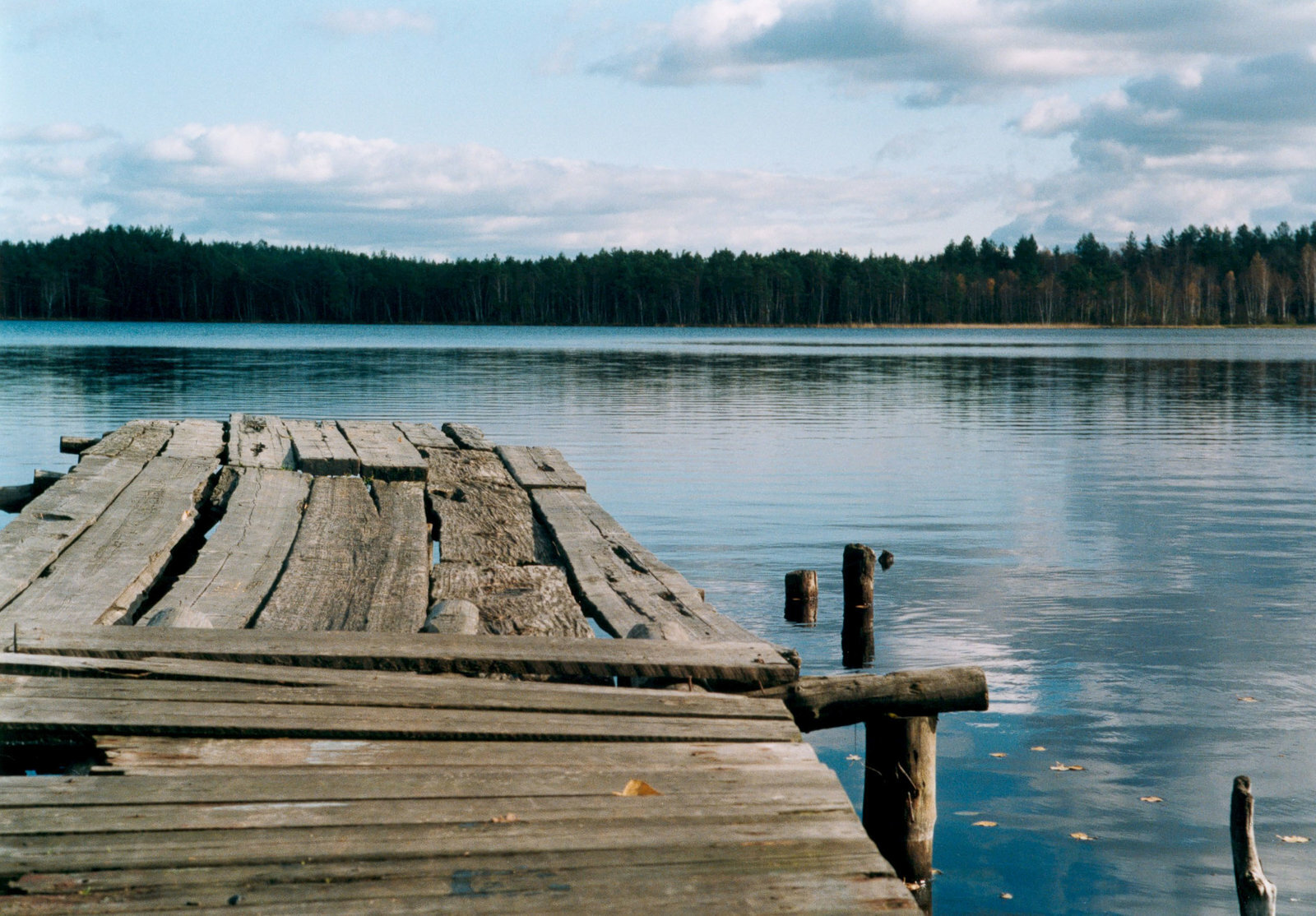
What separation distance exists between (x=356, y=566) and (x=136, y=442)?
5925 mm

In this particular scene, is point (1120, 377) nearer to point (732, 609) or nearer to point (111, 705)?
point (732, 609)

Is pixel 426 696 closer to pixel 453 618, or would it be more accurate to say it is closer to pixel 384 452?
pixel 453 618

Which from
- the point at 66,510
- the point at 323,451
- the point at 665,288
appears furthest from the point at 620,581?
the point at 665,288

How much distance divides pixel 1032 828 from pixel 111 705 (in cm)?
515

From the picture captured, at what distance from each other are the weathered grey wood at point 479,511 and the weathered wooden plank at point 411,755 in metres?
3.22

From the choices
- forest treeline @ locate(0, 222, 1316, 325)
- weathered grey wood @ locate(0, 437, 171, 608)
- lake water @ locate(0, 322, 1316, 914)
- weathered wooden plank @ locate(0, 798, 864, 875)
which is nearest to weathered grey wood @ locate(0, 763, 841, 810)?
weathered wooden plank @ locate(0, 798, 864, 875)

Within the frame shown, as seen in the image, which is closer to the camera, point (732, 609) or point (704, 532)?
point (732, 609)

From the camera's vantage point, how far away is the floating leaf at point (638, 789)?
362 cm

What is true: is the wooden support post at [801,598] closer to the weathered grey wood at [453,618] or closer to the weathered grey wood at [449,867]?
the weathered grey wood at [453,618]

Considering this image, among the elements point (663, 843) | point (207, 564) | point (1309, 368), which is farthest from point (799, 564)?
point (1309, 368)

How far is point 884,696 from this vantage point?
5.04 meters

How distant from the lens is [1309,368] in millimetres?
60500

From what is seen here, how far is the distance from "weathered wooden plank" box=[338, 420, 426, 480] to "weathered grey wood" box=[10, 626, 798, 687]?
496cm

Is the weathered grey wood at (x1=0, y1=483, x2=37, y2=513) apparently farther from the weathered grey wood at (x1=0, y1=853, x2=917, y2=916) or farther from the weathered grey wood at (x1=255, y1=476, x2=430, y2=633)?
the weathered grey wood at (x1=0, y1=853, x2=917, y2=916)
